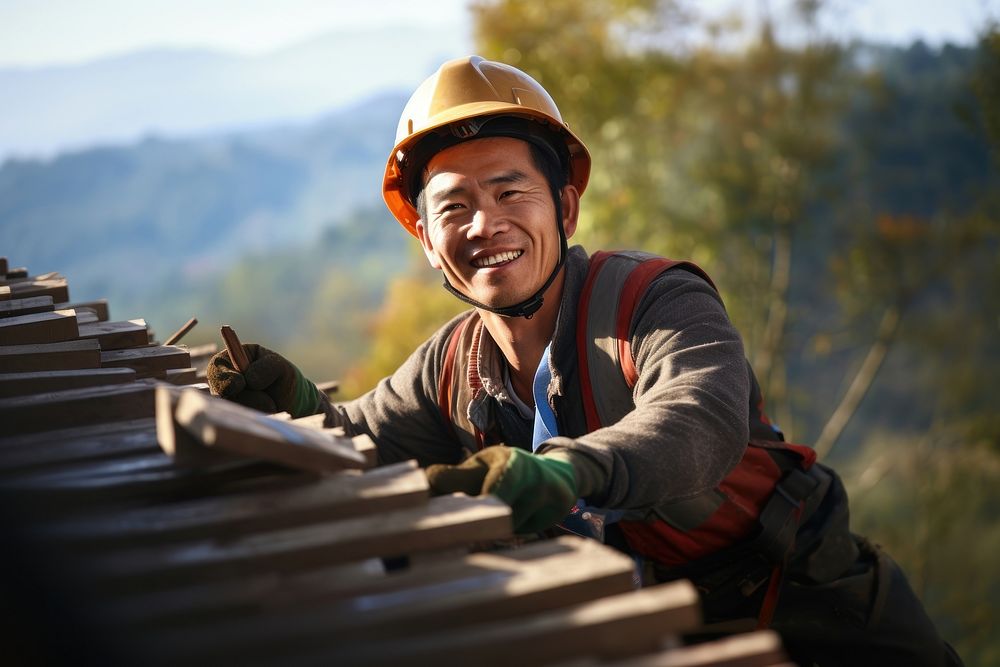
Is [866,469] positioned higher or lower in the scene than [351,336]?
lower

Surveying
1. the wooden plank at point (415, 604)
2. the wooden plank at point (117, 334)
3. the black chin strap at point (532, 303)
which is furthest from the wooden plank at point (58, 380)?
the wooden plank at point (415, 604)

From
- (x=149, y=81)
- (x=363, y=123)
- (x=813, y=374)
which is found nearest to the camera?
(x=813, y=374)

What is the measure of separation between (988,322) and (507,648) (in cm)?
2516

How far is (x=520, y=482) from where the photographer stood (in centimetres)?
244

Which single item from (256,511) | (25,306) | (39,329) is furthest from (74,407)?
(25,306)

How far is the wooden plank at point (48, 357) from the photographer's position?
10.3 feet

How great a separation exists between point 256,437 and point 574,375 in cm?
187

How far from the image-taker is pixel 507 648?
179 cm

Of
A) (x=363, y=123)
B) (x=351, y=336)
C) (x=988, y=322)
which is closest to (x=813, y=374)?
(x=988, y=322)

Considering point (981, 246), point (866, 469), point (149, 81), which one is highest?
point (149, 81)

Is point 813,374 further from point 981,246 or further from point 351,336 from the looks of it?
point 351,336

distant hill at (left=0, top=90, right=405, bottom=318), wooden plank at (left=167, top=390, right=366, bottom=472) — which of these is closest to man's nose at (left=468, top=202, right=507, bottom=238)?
wooden plank at (left=167, top=390, right=366, bottom=472)

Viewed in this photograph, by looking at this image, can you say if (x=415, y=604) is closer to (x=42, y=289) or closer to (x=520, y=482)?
(x=520, y=482)

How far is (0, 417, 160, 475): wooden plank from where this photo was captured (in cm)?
236
